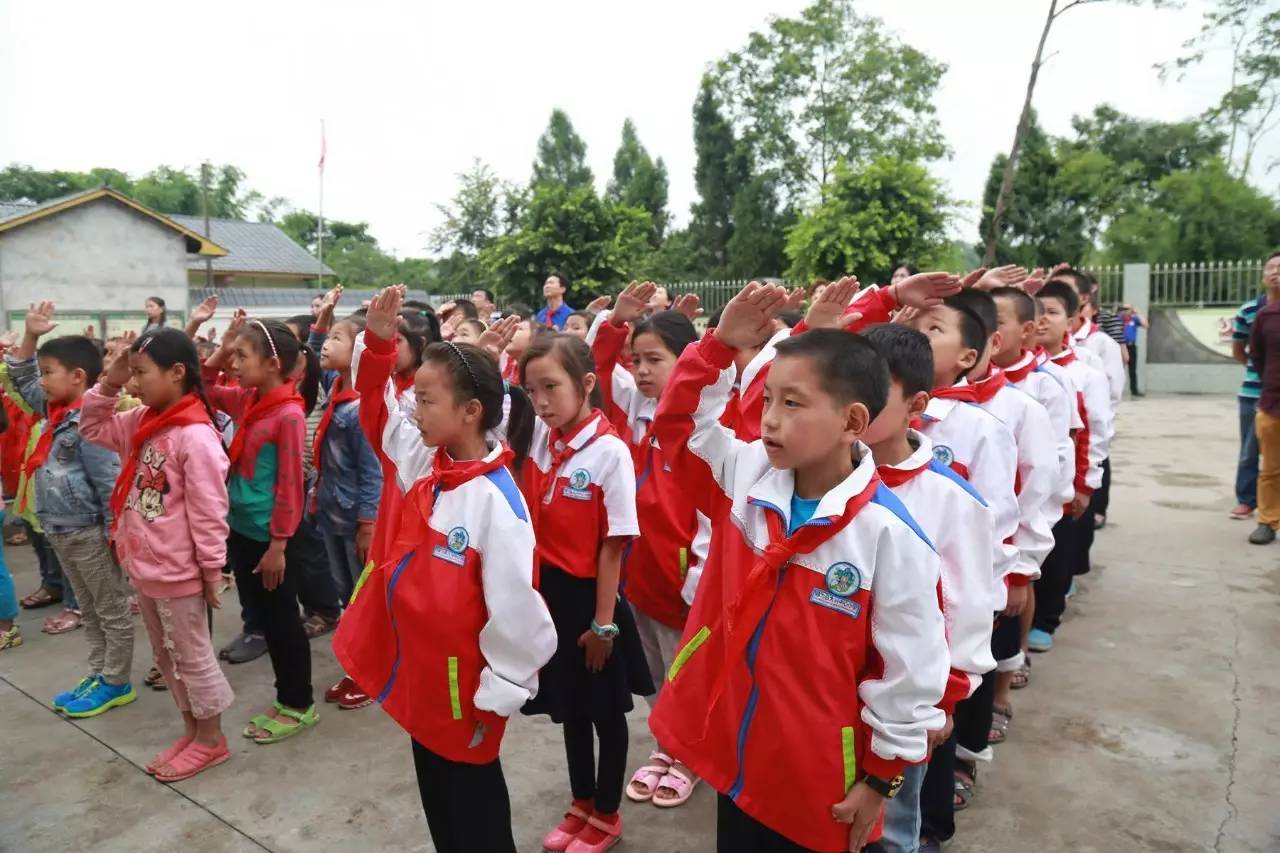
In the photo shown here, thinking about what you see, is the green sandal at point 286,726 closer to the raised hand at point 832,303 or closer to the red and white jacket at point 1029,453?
the raised hand at point 832,303

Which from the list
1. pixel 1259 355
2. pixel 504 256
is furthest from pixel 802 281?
pixel 1259 355

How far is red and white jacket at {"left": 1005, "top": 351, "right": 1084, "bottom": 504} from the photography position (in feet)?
10.9

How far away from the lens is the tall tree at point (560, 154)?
1662 inches

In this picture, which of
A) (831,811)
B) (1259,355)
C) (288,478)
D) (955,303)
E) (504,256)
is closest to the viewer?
(831,811)

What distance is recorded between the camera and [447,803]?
7.09ft

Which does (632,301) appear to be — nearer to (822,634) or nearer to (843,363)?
(843,363)

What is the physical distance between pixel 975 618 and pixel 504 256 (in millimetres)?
12838

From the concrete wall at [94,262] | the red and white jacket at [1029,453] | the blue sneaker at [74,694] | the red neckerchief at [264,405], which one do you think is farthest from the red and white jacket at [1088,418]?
the concrete wall at [94,262]

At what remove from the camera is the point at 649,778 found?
9.57 ft

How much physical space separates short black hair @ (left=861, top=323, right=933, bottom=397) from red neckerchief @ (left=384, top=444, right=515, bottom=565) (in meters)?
0.94

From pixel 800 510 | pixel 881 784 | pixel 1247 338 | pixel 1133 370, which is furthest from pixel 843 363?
pixel 1133 370

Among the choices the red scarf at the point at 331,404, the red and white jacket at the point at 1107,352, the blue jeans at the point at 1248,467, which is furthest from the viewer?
the blue jeans at the point at 1248,467

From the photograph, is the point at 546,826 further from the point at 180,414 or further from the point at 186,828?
the point at 180,414

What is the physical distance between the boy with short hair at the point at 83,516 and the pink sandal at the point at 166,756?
64cm
